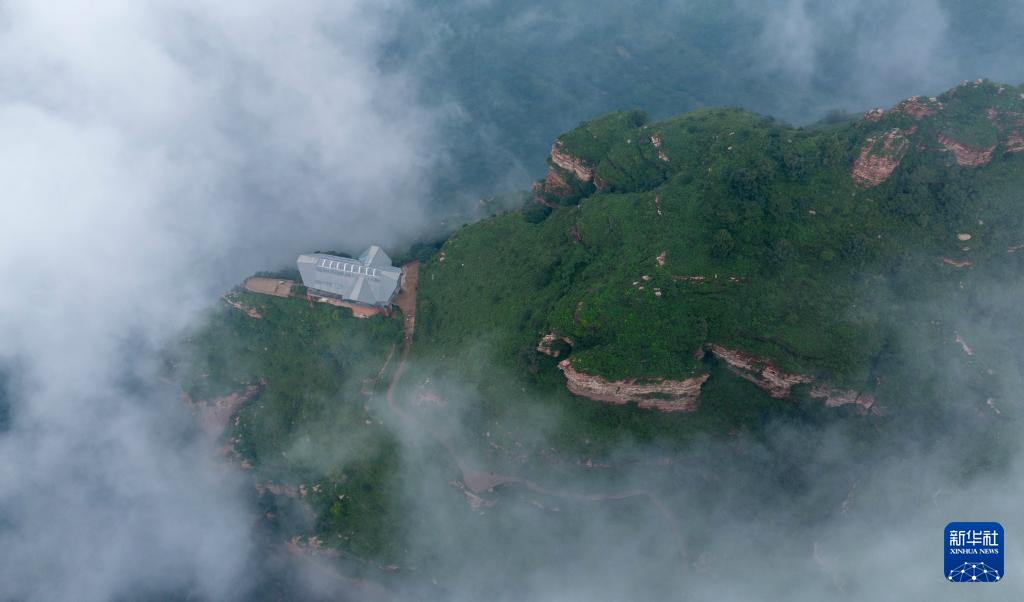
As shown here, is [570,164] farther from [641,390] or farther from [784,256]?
[641,390]

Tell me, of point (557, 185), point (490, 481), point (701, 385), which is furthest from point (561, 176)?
point (490, 481)

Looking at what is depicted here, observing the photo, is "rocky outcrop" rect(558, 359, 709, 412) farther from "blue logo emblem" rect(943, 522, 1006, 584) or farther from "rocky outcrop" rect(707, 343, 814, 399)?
"blue logo emblem" rect(943, 522, 1006, 584)

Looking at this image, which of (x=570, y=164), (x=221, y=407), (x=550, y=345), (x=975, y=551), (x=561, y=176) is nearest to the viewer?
(x=975, y=551)

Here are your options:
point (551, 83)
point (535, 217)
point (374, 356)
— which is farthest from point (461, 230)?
point (551, 83)

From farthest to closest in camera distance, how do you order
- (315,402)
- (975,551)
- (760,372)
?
(315,402)
(760,372)
(975,551)

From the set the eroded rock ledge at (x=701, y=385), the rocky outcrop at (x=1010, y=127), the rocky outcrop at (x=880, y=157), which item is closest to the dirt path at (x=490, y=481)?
the eroded rock ledge at (x=701, y=385)

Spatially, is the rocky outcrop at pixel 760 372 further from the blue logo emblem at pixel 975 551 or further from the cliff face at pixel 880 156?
the cliff face at pixel 880 156
